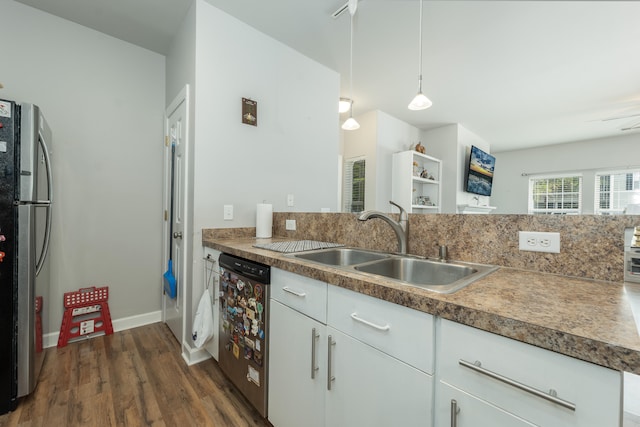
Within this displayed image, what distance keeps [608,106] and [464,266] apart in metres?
0.72

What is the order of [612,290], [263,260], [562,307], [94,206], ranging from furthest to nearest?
[94,206] → [263,260] → [612,290] → [562,307]

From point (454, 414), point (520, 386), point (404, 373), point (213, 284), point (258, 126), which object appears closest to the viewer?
point (520, 386)

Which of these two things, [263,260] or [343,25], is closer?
[263,260]

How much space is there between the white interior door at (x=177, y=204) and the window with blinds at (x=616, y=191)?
2.28m

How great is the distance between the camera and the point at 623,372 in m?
0.50

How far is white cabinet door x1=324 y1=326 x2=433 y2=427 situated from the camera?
2.56 feet

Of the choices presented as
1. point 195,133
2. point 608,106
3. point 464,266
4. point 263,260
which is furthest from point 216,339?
point 608,106

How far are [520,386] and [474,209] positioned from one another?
33.2 inches

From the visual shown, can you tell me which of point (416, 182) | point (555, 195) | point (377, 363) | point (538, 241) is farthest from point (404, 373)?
point (416, 182)

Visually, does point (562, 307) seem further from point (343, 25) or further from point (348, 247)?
point (343, 25)

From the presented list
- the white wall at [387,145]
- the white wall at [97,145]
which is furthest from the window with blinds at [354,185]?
the white wall at [97,145]

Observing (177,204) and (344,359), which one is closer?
(344,359)

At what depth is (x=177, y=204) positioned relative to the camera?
7.72 ft

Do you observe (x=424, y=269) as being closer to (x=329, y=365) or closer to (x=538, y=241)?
(x=538, y=241)
